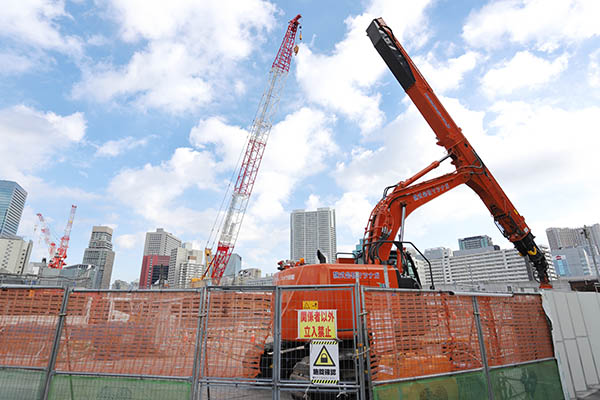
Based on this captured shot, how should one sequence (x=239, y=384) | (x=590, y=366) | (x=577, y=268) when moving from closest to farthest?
(x=239, y=384), (x=590, y=366), (x=577, y=268)

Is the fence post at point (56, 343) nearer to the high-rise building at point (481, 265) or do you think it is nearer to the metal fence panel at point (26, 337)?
the metal fence panel at point (26, 337)

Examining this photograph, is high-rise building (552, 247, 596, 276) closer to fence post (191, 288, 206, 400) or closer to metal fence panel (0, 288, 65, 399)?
fence post (191, 288, 206, 400)

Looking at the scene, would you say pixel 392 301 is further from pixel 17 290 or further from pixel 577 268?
pixel 577 268

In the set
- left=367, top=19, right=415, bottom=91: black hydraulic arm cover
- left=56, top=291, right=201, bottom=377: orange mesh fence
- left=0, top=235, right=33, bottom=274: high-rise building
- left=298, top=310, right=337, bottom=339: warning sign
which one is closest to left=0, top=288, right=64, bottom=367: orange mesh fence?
left=56, top=291, right=201, bottom=377: orange mesh fence

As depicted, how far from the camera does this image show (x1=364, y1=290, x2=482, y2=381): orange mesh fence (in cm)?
537

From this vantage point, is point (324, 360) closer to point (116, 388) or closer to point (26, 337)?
point (116, 388)

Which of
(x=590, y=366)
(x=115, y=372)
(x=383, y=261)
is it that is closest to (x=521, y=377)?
(x=590, y=366)

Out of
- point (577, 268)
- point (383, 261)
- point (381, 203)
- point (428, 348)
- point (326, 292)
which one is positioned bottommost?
point (428, 348)

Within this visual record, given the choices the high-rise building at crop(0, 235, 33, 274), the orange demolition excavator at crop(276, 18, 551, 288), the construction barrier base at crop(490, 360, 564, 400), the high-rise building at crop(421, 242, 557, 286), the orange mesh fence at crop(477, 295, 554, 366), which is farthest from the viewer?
the high-rise building at crop(421, 242, 557, 286)

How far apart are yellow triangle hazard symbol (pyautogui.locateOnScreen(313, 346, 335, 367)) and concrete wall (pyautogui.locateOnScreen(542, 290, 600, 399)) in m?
5.72

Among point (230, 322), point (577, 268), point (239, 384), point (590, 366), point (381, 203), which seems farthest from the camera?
point (577, 268)

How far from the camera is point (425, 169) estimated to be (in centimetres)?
1128

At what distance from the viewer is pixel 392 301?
5.71m

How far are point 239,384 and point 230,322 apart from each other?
1.01 meters
